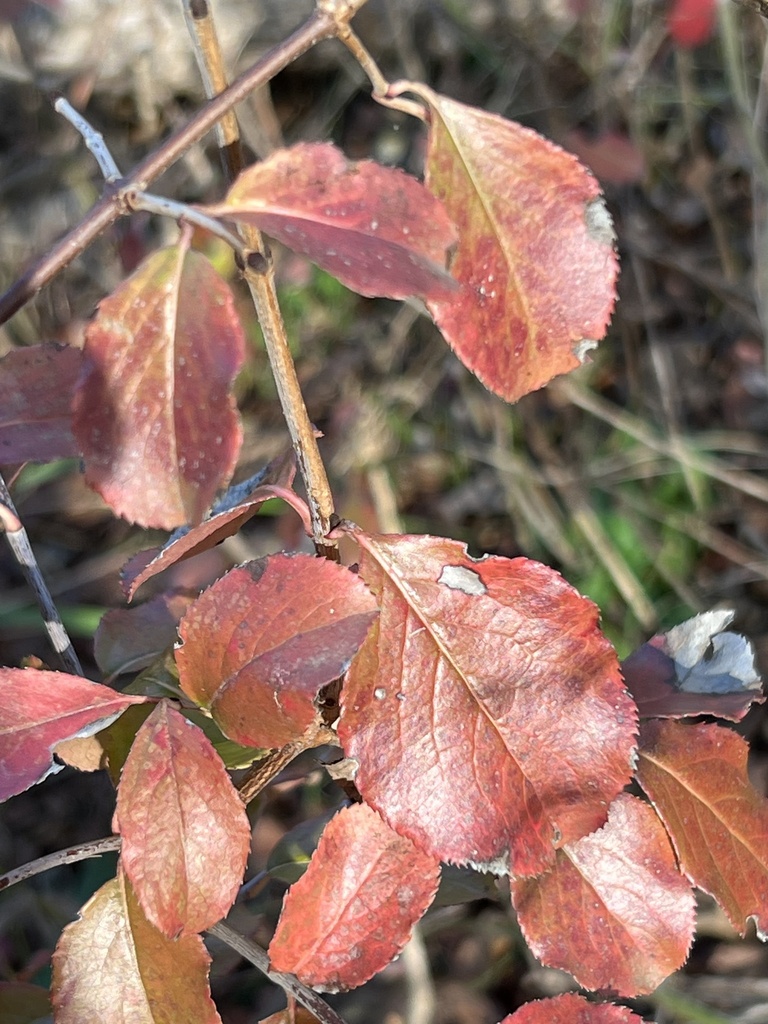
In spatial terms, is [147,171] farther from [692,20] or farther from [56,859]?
[692,20]

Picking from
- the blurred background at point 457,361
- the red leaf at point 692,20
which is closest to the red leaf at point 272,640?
the blurred background at point 457,361

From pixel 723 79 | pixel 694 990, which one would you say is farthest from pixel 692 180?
pixel 694 990

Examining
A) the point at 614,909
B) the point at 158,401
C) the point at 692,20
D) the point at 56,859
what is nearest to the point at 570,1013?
the point at 614,909

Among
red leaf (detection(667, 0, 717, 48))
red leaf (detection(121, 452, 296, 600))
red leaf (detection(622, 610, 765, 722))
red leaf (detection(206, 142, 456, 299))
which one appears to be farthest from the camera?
red leaf (detection(667, 0, 717, 48))

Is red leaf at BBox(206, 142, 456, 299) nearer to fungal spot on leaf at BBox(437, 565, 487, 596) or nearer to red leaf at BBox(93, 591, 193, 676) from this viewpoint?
fungal spot on leaf at BBox(437, 565, 487, 596)

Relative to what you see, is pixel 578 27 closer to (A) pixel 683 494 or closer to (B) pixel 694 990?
(A) pixel 683 494

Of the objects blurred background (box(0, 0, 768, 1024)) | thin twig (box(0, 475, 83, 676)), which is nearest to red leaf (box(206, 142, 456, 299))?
thin twig (box(0, 475, 83, 676))
